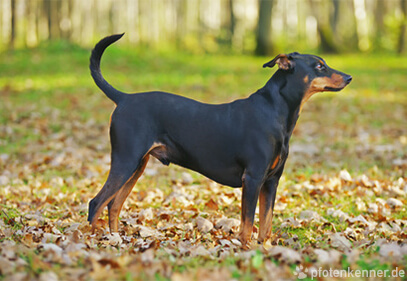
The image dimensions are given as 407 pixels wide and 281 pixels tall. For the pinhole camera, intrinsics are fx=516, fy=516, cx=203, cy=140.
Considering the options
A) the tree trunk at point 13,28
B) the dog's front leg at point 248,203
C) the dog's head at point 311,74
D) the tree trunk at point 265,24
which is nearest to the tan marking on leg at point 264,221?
the dog's front leg at point 248,203

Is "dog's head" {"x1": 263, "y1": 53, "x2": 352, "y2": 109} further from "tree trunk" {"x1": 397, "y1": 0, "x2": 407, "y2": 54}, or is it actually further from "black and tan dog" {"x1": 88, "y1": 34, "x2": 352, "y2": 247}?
"tree trunk" {"x1": 397, "y1": 0, "x2": 407, "y2": 54}

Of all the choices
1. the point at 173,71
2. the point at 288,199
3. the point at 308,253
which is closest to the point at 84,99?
the point at 173,71

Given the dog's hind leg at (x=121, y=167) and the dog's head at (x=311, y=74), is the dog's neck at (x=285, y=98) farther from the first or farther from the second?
the dog's hind leg at (x=121, y=167)

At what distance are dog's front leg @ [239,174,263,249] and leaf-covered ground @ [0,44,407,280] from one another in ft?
0.47

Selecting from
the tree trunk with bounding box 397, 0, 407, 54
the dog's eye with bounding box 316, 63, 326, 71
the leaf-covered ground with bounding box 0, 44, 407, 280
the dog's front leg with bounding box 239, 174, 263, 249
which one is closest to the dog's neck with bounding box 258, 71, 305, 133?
the dog's eye with bounding box 316, 63, 326, 71

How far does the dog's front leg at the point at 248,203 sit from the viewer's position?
14.8ft

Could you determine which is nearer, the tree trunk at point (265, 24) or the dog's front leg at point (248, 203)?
the dog's front leg at point (248, 203)

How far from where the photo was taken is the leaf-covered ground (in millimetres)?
3543

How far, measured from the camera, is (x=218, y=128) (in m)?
4.71

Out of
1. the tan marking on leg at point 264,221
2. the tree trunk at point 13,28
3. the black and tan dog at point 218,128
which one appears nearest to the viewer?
the black and tan dog at point 218,128

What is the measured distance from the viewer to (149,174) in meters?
7.93

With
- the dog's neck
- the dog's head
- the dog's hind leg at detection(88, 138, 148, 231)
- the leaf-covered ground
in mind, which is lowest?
the leaf-covered ground

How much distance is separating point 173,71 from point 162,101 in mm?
15228

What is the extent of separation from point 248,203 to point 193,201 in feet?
6.48
